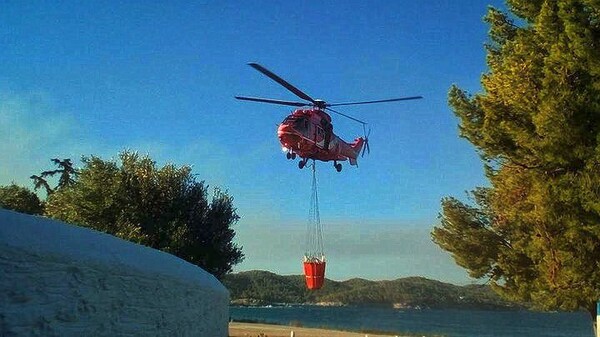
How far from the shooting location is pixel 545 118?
15.8 m

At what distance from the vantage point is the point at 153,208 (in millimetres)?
39031

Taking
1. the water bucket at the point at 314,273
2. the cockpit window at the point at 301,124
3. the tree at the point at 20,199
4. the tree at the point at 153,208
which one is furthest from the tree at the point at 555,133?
the tree at the point at 20,199

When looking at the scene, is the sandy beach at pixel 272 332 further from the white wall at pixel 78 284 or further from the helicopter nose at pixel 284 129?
the white wall at pixel 78 284

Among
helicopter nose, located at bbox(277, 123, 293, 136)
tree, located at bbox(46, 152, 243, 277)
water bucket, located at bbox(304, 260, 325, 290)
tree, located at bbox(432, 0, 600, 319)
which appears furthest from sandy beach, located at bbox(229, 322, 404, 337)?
tree, located at bbox(432, 0, 600, 319)

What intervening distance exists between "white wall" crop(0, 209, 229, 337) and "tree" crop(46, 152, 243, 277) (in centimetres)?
2498

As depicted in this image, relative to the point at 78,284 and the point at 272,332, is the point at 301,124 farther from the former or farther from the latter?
the point at 78,284

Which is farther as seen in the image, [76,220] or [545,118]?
[76,220]

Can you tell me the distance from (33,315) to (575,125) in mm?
12615

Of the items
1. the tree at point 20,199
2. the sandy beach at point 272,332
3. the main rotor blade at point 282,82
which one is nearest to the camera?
the main rotor blade at point 282,82

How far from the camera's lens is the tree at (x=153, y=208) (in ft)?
123

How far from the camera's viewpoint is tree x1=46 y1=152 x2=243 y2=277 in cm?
3738

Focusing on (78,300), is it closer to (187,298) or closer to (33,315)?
(33,315)

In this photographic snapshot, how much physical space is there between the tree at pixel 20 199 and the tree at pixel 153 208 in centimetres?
1963

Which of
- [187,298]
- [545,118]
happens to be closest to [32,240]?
[187,298]
